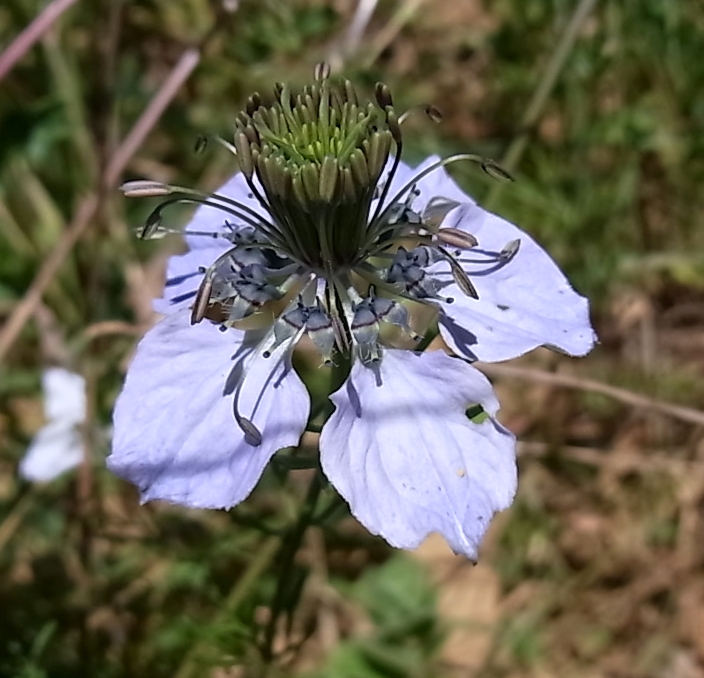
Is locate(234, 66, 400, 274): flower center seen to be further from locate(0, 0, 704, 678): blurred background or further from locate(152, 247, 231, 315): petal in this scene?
locate(0, 0, 704, 678): blurred background

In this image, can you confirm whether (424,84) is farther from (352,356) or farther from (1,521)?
(352,356)

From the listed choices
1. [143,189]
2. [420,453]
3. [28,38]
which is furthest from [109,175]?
[420,453]

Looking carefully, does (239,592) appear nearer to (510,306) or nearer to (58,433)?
(58,433)

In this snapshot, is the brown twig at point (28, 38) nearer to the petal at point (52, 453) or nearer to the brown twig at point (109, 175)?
the brown twig at point (109, 175)

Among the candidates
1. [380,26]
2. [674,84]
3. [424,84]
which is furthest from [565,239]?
[380,26]

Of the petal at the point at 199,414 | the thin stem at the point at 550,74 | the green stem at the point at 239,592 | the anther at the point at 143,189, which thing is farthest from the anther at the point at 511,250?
the thin stem at the point at 550,74

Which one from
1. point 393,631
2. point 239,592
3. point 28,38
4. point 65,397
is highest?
point 28,38

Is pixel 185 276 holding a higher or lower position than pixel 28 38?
lower
